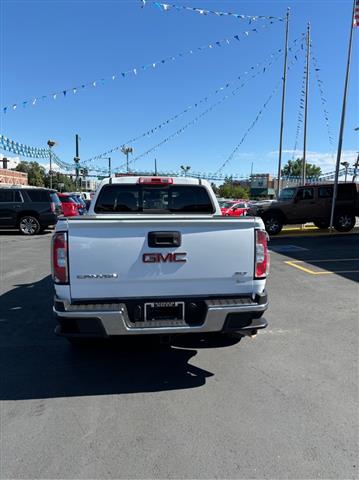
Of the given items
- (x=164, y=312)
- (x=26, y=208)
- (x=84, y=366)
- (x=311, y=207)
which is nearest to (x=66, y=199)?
(x=26, y=208)

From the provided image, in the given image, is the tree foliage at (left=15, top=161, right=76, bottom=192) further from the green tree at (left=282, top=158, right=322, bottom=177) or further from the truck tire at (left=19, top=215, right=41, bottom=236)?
the truck tire at (left=19, top=215, right=41, bottom=236)

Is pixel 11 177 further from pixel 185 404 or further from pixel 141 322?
pixel 185 404

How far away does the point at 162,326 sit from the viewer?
11.3ft

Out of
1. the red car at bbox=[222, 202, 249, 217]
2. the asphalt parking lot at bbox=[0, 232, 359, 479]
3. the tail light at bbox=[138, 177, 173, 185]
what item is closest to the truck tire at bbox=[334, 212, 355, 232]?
the red car at bbox=[222, 202, 249, 217]

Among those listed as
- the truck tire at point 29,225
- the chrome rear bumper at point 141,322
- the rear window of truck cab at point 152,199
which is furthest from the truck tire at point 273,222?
the chrome rear bumper at point 141,322

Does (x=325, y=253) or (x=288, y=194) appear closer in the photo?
(x=325, y=253)

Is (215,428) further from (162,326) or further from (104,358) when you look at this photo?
(104,358)

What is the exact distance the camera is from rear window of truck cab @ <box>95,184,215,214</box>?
17.4 feet

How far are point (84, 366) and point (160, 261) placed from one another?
4.96 ft

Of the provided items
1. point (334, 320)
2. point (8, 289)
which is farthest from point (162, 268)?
point (8, 289)

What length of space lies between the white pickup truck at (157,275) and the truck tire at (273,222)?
508 inches

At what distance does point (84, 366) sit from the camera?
4074 millimetres

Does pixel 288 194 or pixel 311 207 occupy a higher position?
pixel 288 194

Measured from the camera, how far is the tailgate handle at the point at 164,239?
134 inches
